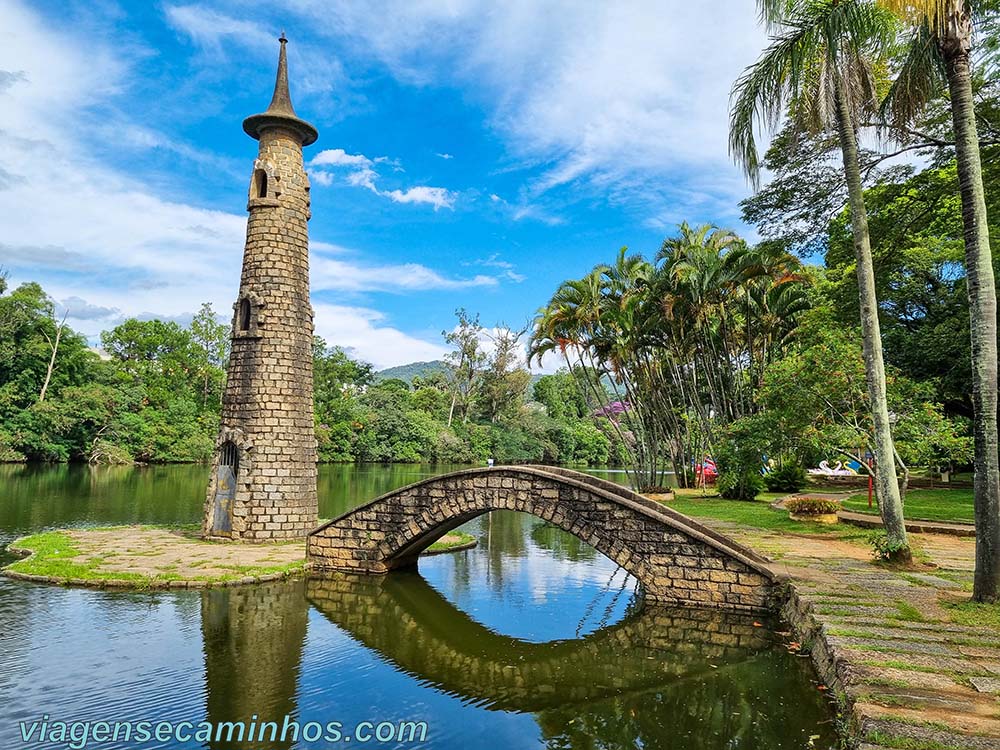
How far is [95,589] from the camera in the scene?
457 inches

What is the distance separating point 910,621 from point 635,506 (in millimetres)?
4476

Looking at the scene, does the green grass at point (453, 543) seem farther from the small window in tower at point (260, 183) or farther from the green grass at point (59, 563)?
the small window in tower at point (260, 183)

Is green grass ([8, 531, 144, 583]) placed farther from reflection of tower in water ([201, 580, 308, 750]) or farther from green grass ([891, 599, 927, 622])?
green grass ([891, 599, 927, 622])

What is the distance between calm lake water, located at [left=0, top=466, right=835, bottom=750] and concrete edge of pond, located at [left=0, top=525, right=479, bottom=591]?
1.34 feet

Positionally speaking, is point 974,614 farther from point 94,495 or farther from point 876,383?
point 94,495

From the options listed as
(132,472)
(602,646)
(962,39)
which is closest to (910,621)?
(602,646)

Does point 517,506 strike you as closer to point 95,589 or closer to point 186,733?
point 186,733

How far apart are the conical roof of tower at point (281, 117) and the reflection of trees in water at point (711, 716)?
1553cm

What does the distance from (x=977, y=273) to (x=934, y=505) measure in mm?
A: 12975

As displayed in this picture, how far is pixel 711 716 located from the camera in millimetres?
6785

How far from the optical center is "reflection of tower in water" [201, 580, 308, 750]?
22.6 ft

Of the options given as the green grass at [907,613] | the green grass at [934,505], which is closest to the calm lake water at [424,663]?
the green grass at [907,613]

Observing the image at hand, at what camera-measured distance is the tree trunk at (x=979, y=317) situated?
24.5 ft

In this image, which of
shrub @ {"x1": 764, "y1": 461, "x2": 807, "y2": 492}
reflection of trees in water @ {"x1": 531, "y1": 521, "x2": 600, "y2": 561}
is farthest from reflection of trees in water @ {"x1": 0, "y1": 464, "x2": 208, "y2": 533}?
shrub @ {"x1": 764, "y1": 461, "x2": 807, "y2": 492}
